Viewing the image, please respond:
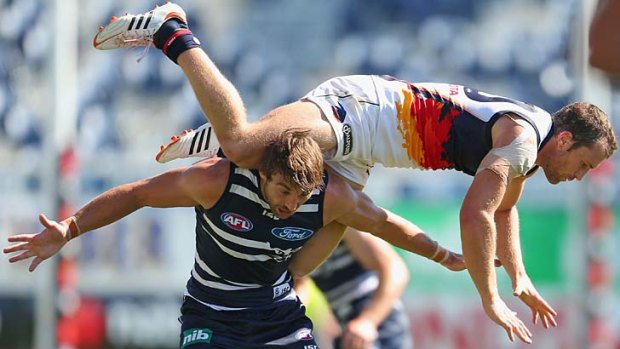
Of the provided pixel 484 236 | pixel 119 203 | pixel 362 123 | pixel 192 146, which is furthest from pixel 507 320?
pixel 119 203

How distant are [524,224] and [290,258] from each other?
510 cm

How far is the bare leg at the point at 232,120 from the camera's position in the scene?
4484mm

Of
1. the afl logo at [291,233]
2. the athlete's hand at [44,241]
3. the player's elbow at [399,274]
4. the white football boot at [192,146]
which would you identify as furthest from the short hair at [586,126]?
the athlete's hand at [44,241]

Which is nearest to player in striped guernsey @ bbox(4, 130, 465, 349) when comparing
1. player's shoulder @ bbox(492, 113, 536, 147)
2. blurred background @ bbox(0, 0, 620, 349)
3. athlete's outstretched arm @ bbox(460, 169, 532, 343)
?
athlete's outstretched arm @ bbox(460, 169, 532, 343)

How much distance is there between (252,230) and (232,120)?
Result: 43 cm

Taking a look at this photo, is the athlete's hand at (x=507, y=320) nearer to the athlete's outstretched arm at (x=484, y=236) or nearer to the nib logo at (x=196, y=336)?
the athlete's outstretched arm at (x=484, y=236)

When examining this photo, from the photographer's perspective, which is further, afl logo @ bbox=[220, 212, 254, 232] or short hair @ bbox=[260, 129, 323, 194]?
afl logo @ bbox=[220, 212, 254, 232]

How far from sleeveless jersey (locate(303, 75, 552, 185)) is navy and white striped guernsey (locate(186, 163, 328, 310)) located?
286 millimetres

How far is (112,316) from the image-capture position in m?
10.7

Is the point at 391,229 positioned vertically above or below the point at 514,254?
above

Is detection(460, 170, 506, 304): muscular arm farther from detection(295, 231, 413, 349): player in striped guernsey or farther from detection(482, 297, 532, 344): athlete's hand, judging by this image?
detection(295, 231, 413, 349): player in striped guernsey

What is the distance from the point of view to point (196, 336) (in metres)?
4.65

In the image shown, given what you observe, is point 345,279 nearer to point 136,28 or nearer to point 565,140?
point 565,140

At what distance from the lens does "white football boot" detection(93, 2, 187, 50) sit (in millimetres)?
4680
